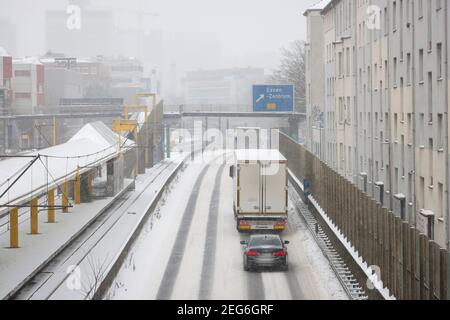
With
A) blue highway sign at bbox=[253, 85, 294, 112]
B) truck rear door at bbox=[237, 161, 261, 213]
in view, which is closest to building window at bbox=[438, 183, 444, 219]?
truck rear door at bbox=[237, 161, 261, 213]

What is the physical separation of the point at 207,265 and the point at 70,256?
5.61 m

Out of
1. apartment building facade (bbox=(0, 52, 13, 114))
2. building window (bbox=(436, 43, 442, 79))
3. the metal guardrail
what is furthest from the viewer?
apartment building facade (bbox=(0, 52, 13, 114))

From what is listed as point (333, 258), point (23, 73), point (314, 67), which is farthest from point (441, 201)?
point (23, 73)

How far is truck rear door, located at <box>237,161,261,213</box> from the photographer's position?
42375mm

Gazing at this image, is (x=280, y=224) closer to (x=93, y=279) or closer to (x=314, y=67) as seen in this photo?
(x=93, y=279)

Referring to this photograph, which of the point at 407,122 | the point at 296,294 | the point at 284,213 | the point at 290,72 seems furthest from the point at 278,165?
the point at 290,72

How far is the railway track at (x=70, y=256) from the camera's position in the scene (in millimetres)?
29578

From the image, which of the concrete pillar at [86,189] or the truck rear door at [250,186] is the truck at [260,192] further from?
the concrete pillar at [86,189]

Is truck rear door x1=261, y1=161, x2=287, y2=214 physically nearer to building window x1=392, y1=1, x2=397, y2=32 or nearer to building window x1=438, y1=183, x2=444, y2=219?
building window x1=438, y1=183, x2=444, y2=219

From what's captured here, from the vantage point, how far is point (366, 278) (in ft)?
92.1

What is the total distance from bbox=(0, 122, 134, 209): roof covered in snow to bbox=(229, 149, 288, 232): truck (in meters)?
8.20

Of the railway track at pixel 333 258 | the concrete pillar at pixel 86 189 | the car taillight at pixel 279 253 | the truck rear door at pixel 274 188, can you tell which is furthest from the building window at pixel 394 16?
the car taillight at pixel 279 253

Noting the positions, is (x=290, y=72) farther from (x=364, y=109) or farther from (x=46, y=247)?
(x=46, y=247)

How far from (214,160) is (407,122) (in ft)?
170
